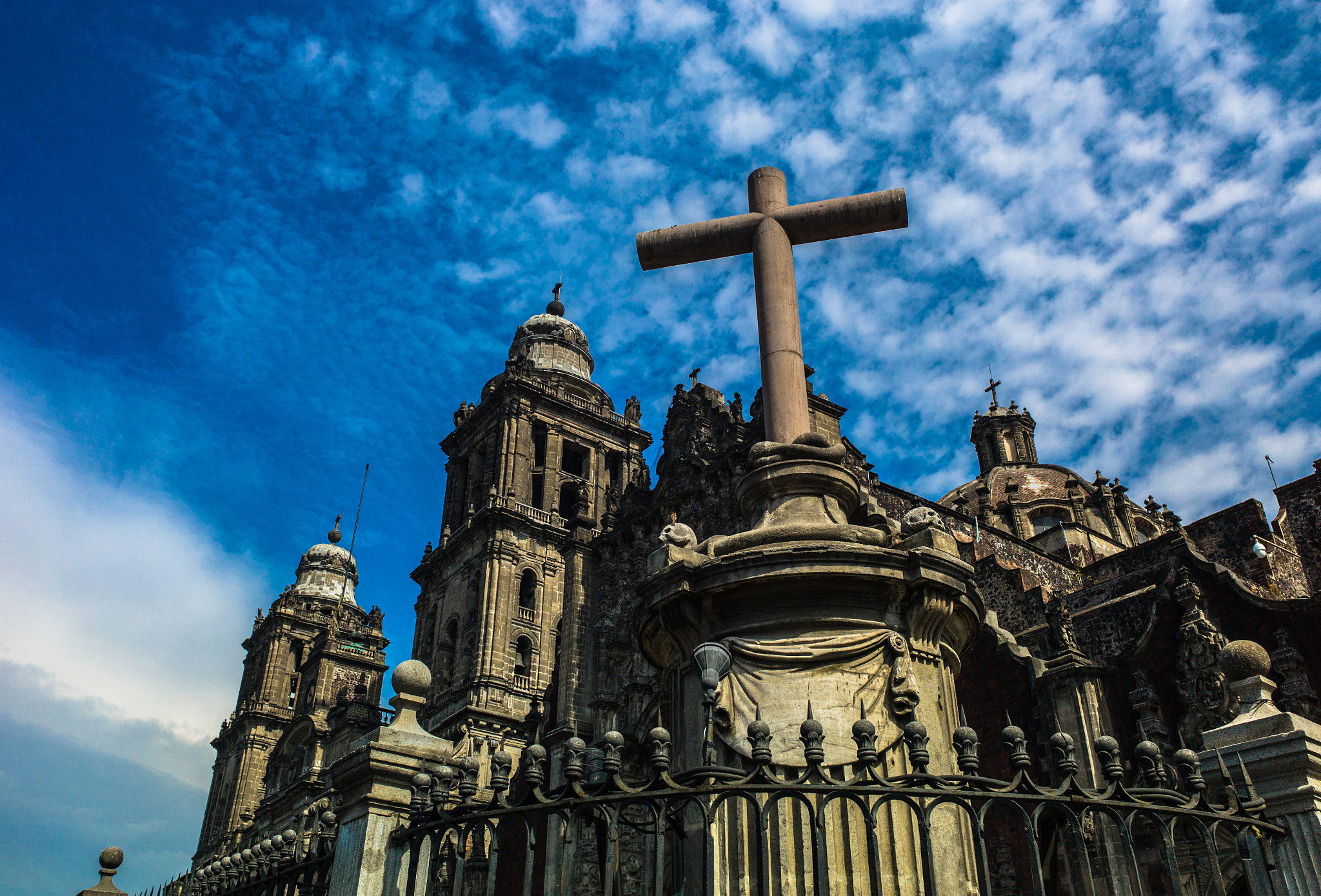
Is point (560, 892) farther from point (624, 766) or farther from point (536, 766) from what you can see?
point (624, 766)

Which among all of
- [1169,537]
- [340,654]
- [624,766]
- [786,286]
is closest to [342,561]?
[340,654]

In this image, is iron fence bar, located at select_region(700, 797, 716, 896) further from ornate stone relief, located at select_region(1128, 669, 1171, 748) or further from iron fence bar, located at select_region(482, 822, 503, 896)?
ornate stone relief, located at select_region(1128, 669, 1171, 748)

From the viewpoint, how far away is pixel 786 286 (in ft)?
25.8

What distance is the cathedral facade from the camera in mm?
12961

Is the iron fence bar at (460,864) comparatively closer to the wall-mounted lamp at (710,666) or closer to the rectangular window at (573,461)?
the wall-mounted lamp at (710,666)

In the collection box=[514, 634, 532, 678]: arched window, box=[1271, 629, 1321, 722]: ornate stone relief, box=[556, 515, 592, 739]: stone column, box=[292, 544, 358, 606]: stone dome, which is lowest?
box=[1271, 629, 1321, 722]: ornate stone relief

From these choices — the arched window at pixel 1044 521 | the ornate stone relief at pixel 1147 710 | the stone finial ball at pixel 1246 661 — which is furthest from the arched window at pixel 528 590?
the stone finial ball at pixel 1246 661

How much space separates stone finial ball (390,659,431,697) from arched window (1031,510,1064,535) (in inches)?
1335

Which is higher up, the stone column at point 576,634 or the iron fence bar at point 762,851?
the stone column at point 576,634

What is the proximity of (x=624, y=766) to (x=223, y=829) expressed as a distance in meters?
40.6

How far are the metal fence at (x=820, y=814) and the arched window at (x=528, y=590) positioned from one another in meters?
31.6

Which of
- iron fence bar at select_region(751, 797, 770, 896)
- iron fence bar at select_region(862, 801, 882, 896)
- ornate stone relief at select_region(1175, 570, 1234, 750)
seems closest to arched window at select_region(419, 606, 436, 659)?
ornate stone relief at select_region(1175, 570, 1234, 750)

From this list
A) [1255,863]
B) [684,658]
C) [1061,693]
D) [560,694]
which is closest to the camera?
[1255,863]

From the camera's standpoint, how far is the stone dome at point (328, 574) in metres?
59.3
